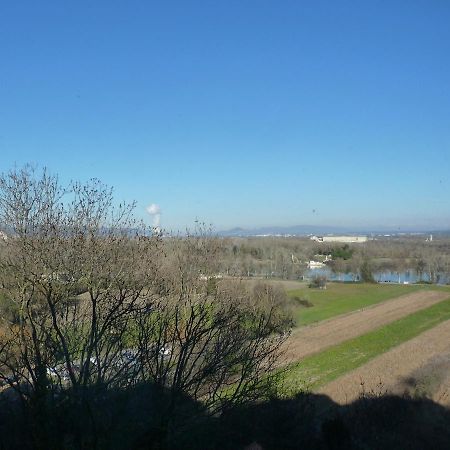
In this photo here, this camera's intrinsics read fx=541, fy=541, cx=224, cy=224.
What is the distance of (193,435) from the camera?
263 inches

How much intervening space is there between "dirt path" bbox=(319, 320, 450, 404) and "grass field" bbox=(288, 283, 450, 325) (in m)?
10.4

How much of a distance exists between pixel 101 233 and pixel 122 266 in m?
1.34

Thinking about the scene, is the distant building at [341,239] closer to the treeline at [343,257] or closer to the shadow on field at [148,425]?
the treeline at [343,257]

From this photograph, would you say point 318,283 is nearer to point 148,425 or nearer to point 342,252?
point 342,252

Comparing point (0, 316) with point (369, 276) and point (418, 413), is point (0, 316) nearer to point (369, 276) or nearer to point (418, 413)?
point (418, 413)

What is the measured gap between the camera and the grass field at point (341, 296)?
4151cm

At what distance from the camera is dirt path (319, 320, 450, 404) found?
19.5 m

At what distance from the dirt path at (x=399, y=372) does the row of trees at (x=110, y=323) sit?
3856mm

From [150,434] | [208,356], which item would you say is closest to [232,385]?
[208,356]

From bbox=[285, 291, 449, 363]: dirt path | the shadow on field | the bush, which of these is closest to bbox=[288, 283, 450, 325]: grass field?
the bush

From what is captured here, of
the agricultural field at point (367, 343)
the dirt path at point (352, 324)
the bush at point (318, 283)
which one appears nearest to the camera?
the agricultural field at point (367, 343)

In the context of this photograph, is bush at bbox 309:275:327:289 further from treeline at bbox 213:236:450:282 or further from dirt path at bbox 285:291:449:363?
dirt path at bbox 285:291:449:363

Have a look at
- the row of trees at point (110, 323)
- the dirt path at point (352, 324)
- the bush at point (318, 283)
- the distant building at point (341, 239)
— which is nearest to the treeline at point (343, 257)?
the bush at point (318, 283)

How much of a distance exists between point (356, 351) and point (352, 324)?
936 cm
